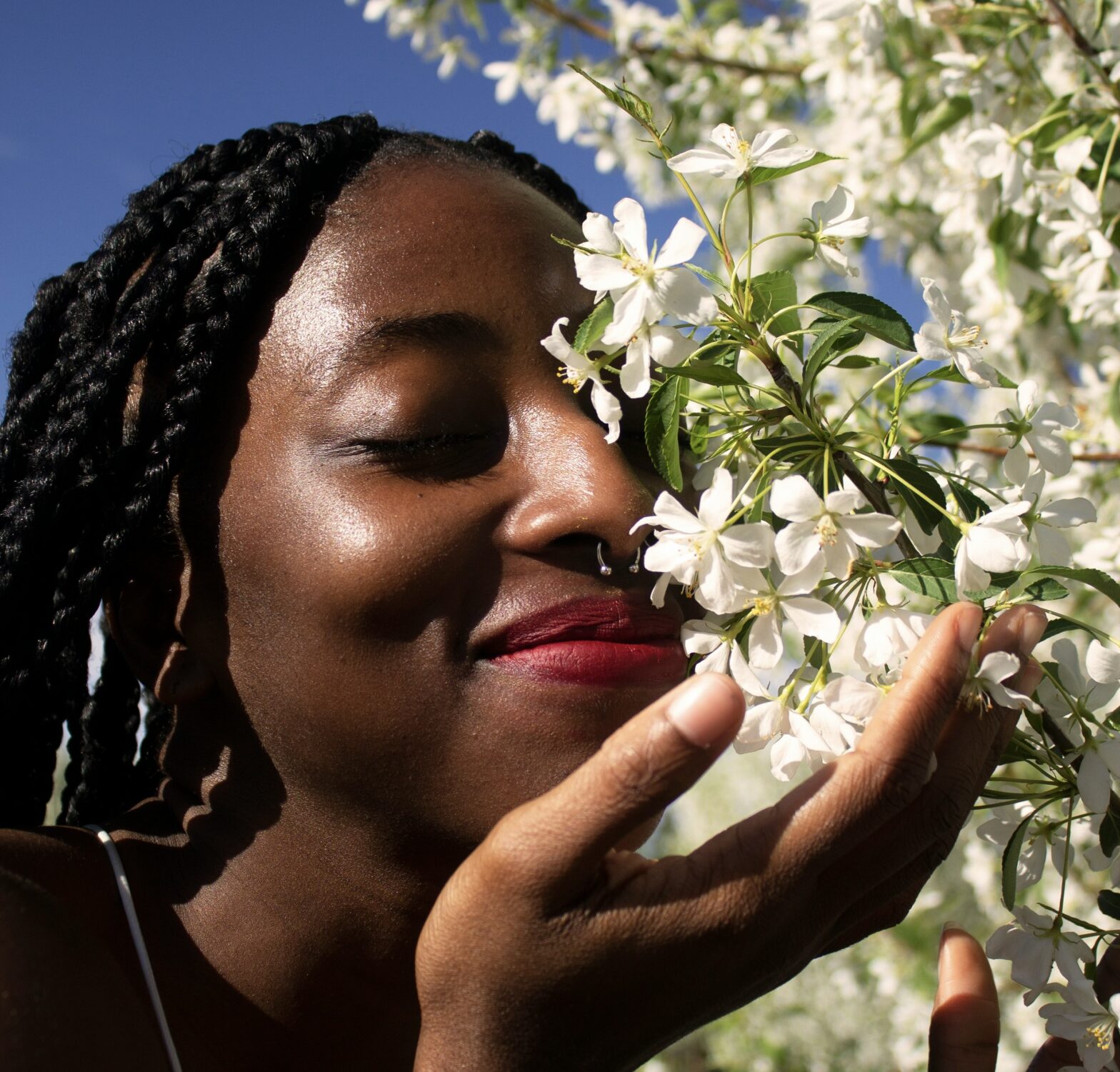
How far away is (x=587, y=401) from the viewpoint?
5.74ft

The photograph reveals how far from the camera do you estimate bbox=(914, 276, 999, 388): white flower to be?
1380mm

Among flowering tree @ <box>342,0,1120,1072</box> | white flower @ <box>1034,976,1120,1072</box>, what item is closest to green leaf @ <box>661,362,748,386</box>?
flowering tree @ <box>342,0,1120,1072</box>

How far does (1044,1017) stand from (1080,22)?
252 cm

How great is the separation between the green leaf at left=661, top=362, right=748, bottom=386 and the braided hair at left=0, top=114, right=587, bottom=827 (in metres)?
0.81

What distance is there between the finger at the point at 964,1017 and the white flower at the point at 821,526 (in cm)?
82

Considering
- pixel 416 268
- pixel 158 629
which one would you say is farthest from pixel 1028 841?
pixel 158 629

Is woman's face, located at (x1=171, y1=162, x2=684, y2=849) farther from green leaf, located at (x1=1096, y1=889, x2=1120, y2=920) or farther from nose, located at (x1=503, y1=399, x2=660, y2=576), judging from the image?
green leaf, located at (x1=1096, y1=889, x2=1120, y2=920)

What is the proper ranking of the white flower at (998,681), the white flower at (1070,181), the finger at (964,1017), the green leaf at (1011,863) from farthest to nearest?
the white flower at (1070,181)
the finger at (964,1017)
the green leaf at (1011,863)
the white flower at (998,681)

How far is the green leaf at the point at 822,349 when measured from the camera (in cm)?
137

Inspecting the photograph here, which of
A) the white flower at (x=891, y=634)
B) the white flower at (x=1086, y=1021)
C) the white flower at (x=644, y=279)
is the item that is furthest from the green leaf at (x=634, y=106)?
the white flower at (x=1086, y=1021)

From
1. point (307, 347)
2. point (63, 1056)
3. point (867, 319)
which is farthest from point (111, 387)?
point (867, 319)

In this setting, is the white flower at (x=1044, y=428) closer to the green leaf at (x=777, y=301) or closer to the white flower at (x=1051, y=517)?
the white flower at (x=1051, y=517)

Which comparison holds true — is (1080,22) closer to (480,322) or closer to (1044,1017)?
(480,322)

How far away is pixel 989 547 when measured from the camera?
4.24ft
